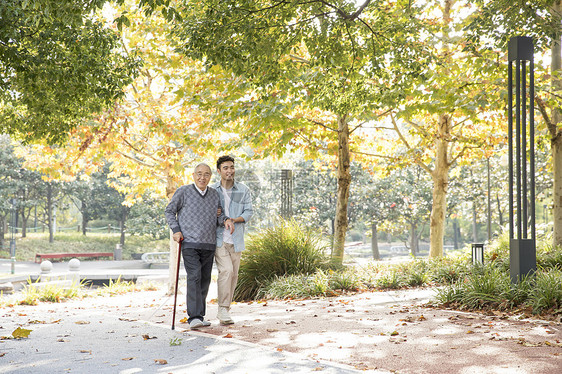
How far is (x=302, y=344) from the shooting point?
5.10 metres

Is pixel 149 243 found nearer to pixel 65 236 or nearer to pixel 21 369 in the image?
pixel 65 236

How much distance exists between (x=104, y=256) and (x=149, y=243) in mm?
6146

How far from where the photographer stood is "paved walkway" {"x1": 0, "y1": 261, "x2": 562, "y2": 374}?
13.7ft

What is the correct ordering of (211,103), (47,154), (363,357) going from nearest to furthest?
(363,357), (211,103), (47,154)

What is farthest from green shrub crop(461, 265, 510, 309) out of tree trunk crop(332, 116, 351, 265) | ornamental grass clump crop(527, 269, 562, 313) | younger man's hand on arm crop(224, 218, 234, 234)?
tree trunk crop(332, 116, 351, 265)

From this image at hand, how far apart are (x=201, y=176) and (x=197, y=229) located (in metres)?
0.60

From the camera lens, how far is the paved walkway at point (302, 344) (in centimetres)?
418

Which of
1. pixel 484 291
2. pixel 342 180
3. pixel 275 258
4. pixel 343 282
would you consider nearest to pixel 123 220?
pixel 342 180

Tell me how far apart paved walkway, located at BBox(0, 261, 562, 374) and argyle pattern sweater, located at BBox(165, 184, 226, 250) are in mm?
971

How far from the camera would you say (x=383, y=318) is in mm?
6422

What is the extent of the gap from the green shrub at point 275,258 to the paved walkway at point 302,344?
2.34m

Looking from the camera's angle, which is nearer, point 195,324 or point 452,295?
point 195,324

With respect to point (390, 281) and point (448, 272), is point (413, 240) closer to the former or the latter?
point (448, 272)

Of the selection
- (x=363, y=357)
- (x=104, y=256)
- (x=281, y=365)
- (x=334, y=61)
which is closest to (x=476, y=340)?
(x=363, y=357)
